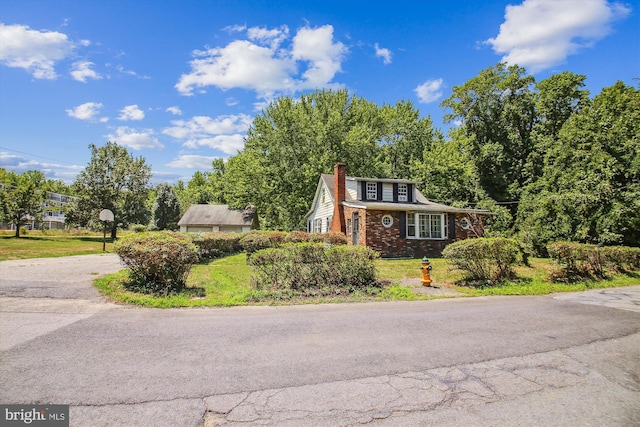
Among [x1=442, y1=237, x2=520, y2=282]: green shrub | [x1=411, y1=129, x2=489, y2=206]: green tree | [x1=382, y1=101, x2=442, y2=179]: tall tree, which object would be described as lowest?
[x1=442, y1=237, x2=520, y2=282]: green shrub

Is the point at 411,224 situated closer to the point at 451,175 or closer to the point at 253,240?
the point at 253,240

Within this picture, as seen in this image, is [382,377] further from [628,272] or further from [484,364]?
[628,272]

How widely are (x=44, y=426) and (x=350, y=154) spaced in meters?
32.7

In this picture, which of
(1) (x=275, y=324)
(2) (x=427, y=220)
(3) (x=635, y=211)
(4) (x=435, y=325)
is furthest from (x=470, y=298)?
(3) (x=635, y=211)

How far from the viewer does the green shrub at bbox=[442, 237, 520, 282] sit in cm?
1167

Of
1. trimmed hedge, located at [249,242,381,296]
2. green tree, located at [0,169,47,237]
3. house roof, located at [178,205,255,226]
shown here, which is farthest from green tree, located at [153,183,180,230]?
trimmed hedge, located at [249,242,381,296]

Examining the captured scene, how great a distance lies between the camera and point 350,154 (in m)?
34.3

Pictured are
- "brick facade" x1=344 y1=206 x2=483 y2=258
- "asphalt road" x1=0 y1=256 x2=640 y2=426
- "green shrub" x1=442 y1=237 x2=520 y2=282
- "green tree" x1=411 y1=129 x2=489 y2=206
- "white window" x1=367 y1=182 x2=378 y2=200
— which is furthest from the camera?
"green tree" x1=411 y1=129 x2=489 y2=206

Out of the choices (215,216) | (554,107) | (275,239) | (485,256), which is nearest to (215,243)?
(275,239)

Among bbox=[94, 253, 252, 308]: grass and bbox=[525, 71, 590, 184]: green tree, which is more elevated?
bbox=[525, 71, 590, 184]: green tree

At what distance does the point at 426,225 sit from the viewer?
2153 centimetres

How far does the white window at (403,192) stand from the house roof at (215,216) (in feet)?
71.5

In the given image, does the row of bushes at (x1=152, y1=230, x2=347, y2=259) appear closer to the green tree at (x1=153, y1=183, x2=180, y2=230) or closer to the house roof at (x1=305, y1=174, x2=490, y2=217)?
the house roof at (x1=305, y1=174, x2=490, y2=217)

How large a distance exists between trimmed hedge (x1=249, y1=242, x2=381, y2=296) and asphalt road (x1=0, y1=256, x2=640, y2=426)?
211cm
